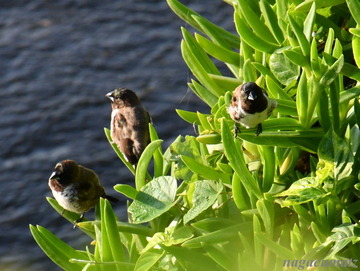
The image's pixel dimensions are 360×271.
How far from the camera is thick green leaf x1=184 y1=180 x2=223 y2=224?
1936mm

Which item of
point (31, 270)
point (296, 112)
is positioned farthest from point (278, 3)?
point (31, 270)

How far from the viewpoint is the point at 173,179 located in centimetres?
204

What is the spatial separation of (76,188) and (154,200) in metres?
1.21

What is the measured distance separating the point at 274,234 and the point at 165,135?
11.7 ft

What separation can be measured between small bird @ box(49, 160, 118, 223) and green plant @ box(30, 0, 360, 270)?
52 cm

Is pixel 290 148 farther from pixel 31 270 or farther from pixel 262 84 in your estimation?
Answer: pixel 31 270

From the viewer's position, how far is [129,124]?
4516 mm

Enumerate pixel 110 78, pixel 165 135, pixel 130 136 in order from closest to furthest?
pixel 130 136 < pixel 165 135 < pixel 110 78

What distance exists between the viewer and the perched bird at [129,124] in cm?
416

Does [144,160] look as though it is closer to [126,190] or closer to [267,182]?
[126,190]

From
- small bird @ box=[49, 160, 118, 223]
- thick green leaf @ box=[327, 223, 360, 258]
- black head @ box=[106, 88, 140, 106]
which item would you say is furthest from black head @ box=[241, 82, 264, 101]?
black head @ box=[106, 88, 140, 106]

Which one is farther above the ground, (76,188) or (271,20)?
(271,20)

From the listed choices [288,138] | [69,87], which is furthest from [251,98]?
[69,87]

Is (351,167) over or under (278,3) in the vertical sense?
under
